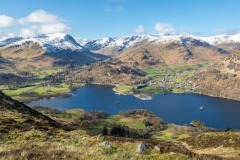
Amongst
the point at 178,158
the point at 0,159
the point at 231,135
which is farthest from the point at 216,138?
the point at 0,159

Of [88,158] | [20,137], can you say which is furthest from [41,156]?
[20,137]

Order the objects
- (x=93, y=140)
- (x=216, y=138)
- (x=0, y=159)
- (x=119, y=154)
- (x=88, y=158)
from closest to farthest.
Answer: (x=0, y=159) → (x=88, y=158) → (x=119, y=154) → (x=93, y=140) → (x=216, y=138)

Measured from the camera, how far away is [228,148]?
176ft

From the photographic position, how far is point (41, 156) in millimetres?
21531

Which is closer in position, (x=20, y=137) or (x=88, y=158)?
(x=88, y=158)

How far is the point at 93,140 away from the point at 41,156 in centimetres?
1207

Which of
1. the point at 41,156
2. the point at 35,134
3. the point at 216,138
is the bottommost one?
the point at 216,138

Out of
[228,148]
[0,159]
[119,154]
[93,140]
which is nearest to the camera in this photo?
[0,159]

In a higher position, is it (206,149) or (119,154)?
(119,154)

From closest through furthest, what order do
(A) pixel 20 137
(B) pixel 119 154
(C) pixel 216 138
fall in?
1. (B) pixel 119 154
2. (A) pixel 20 137
3. (C) pixel 216 138

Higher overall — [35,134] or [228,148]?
[35,134]

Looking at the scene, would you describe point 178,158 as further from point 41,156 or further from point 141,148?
point 41,156

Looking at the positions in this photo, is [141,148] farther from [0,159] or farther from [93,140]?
[0,159]

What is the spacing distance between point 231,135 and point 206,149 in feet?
43.5
